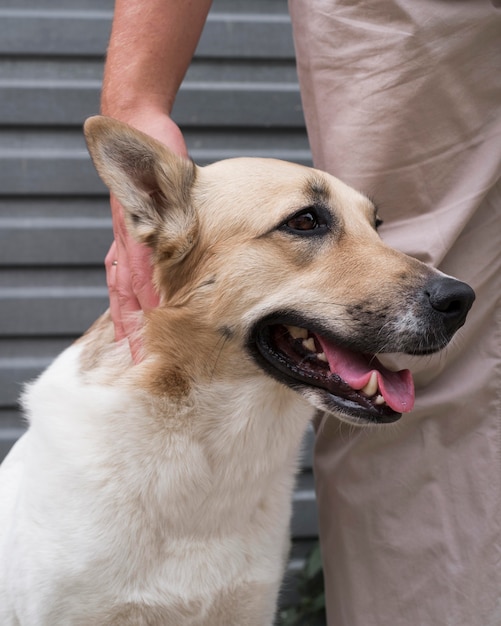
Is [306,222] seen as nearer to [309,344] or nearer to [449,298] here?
[309,344]

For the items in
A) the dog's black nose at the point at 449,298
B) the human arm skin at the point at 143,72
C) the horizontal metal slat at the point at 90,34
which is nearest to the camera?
the dog's black nose at the point at 449,298

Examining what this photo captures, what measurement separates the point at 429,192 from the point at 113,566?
4.34 ft

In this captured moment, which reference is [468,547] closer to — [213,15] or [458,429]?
[458,429]

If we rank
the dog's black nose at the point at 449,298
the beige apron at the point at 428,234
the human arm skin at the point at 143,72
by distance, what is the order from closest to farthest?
the dog's black nose at the point at 449,298 < the beige apron at the point at 428,234 < the human arm skin at the point at 143,72

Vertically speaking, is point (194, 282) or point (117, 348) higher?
point (194, 282)

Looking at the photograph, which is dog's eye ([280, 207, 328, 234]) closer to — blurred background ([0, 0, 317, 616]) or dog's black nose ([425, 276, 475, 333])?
dog's black nose ([425, 276, 475, 333])

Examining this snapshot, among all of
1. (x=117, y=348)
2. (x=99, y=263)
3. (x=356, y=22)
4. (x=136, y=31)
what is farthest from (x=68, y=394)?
(x=99, y=263)

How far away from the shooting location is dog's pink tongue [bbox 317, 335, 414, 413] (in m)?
2.10

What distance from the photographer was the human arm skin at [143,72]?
244 centimetres

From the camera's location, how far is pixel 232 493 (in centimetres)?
235

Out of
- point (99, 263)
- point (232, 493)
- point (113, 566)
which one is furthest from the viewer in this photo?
point (99, 263)

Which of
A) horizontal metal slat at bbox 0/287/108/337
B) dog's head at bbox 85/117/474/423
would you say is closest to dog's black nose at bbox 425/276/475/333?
dog's head at bbox 85/117/474/423

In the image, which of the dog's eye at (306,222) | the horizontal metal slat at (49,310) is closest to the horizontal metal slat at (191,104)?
the horizontal metal slat at (49,310)

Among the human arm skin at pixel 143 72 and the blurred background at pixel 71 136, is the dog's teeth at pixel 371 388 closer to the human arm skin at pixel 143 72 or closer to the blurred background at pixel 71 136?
the human arm skin at pixel 143 72
